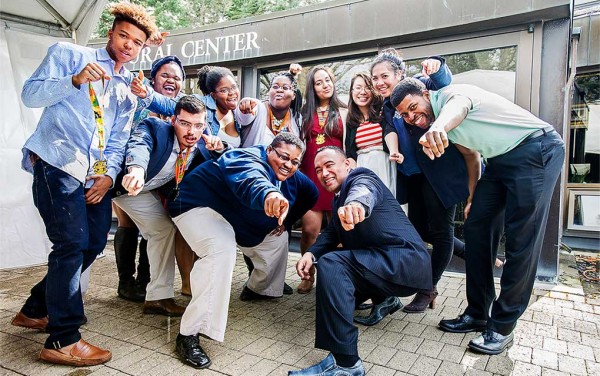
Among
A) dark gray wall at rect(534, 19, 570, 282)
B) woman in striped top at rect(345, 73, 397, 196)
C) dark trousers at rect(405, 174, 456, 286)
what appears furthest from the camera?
dark gray wall at rect(534, 19, 570, 282)

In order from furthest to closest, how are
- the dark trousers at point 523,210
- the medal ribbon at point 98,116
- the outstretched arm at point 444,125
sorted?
the dark trousers at point 523,210, the medal ribbon at point 98,116, the outstretched arm at point 444,125

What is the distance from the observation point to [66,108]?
8.26 ft

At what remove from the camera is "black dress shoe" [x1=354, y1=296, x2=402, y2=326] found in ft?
10.8

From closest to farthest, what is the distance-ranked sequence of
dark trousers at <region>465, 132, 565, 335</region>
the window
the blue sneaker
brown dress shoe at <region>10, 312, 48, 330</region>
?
the blue sneaker
dark trousers at <region>465, 132, 565, 335</region>
brown dress shoe at <region>10, 312, 48, 330</region>
the window

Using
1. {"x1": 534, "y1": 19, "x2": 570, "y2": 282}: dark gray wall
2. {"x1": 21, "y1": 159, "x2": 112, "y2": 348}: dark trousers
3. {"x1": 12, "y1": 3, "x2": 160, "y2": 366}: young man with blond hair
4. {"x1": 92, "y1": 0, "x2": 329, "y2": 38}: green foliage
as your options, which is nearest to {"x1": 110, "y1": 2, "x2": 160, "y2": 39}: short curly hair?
{"x1": 12, "y1": 3, "x2": 160, "y2": 366}: young man with blond hair

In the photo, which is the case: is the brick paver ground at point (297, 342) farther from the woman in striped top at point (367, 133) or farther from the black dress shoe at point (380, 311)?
the woman in striped top at point (367, 133)

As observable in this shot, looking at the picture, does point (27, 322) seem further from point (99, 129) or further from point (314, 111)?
point (314, 111)

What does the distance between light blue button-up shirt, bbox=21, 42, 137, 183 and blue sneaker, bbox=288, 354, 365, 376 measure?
5.84 ft

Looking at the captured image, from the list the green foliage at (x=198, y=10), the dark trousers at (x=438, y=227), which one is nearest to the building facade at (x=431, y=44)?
the dark trousers at (x=438, y=227)

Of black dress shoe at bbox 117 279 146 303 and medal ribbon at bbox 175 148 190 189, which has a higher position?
medal ribbon at bbox 175 148 190 189

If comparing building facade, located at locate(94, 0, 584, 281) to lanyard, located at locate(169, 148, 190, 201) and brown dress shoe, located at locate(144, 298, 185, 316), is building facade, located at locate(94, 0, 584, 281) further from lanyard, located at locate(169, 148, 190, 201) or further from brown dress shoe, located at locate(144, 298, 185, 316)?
brown dress shoe, located at locate(144, 298, 185, 316)

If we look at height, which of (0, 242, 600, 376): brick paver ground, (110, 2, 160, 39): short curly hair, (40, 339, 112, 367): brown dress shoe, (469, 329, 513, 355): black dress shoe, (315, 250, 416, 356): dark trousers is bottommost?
(0, 242, 600, 376): brick paver ground

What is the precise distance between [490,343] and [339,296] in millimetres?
1155

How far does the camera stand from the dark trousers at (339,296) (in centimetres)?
237
